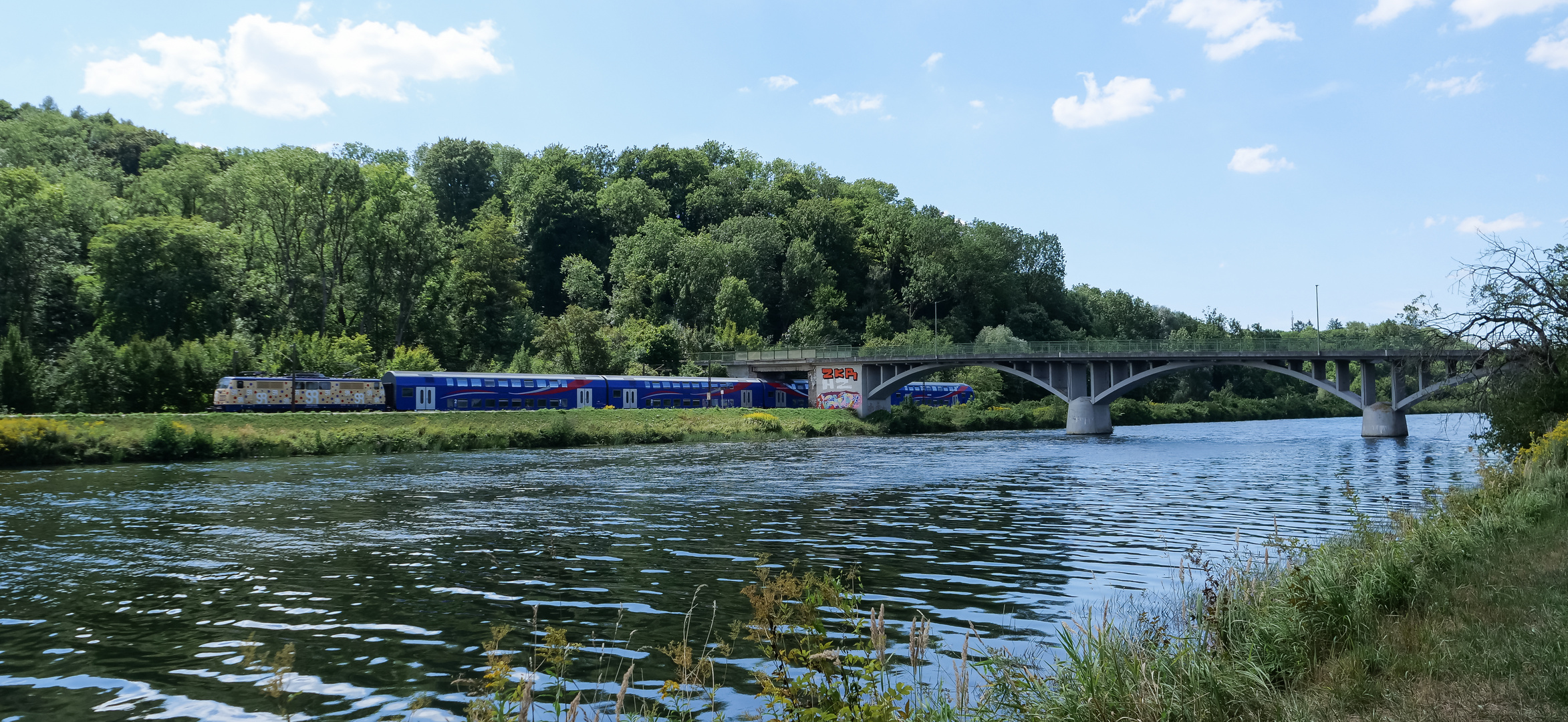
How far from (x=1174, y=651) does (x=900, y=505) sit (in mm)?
20786

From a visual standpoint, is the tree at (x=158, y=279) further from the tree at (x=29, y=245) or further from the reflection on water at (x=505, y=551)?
the reflection on water at (x=505, y=551)

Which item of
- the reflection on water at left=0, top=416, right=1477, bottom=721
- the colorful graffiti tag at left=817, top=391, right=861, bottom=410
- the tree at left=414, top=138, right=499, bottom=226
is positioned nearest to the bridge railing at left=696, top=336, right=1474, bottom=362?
the colorful graffiti tag at left=817, top=391, right=861, bottom=410

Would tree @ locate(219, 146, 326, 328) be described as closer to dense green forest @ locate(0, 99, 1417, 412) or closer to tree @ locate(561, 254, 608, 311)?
dense green forest @ locate(0, 99, 1417, 412)

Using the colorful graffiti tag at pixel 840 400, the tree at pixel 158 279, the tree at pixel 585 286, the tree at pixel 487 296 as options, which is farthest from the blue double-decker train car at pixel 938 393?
the tree at pixel 158 279

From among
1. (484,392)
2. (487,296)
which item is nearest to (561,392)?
(484,392)

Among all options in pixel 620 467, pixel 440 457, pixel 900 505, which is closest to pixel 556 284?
pixel 440 457

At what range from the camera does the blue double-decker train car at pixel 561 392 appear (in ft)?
219

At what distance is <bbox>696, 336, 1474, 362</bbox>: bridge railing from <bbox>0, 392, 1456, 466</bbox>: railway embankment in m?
5.48

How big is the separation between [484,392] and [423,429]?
12.4m

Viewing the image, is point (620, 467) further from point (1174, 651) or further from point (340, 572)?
point (1174, 651)

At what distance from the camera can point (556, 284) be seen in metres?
118

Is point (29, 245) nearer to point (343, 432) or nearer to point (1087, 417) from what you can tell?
point (343, 432)

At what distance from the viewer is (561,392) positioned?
72750 millimetres

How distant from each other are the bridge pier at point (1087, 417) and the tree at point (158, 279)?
202ft
